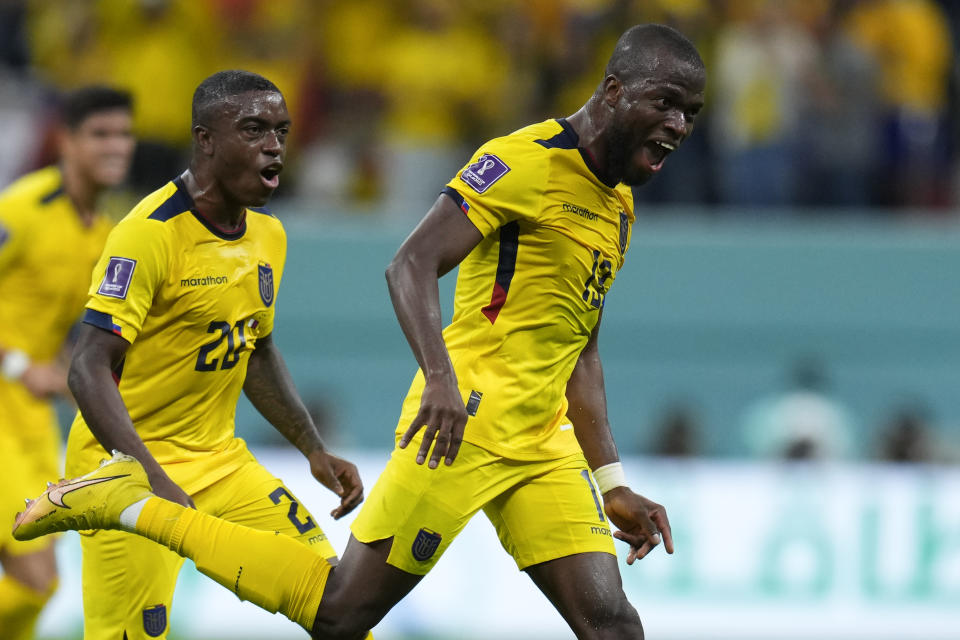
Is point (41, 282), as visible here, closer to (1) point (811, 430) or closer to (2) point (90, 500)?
(2) point (90, 500)

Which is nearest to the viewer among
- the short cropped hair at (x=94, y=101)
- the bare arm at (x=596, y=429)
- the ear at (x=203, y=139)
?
the ear at (x=203, y=139)

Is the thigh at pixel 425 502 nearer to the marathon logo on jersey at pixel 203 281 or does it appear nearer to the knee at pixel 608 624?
the knee at pixel 608 624

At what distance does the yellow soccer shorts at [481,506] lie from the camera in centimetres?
517

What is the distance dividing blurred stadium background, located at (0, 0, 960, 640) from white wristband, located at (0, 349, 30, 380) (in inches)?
196

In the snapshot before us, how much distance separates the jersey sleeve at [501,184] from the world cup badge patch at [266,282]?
880mm

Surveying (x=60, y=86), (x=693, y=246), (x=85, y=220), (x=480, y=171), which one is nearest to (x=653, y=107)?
(x=480, y=171)

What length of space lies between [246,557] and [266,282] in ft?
3.31

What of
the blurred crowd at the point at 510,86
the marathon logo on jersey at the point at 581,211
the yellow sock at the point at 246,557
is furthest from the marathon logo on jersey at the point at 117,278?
the blurred crowd at the point at 510,86

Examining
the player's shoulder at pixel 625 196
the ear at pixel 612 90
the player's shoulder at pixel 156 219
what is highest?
the ear at pixel 612 90

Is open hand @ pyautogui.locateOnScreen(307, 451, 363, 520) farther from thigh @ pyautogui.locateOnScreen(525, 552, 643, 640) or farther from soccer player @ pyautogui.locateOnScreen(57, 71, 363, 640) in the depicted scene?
thigh @ pyautogui.locateOnScreen(525, 552, 643, 640)

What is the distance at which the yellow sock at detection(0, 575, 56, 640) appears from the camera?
673 centimetres

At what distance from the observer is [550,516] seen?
527 cm

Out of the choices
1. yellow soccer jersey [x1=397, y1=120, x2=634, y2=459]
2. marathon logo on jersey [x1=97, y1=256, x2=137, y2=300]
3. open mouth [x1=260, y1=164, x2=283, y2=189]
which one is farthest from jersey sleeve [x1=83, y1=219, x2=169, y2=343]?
yellow soccer jersey [x1=397, y1=120, x2=634, y2=459]

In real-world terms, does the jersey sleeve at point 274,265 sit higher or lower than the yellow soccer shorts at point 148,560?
higher
